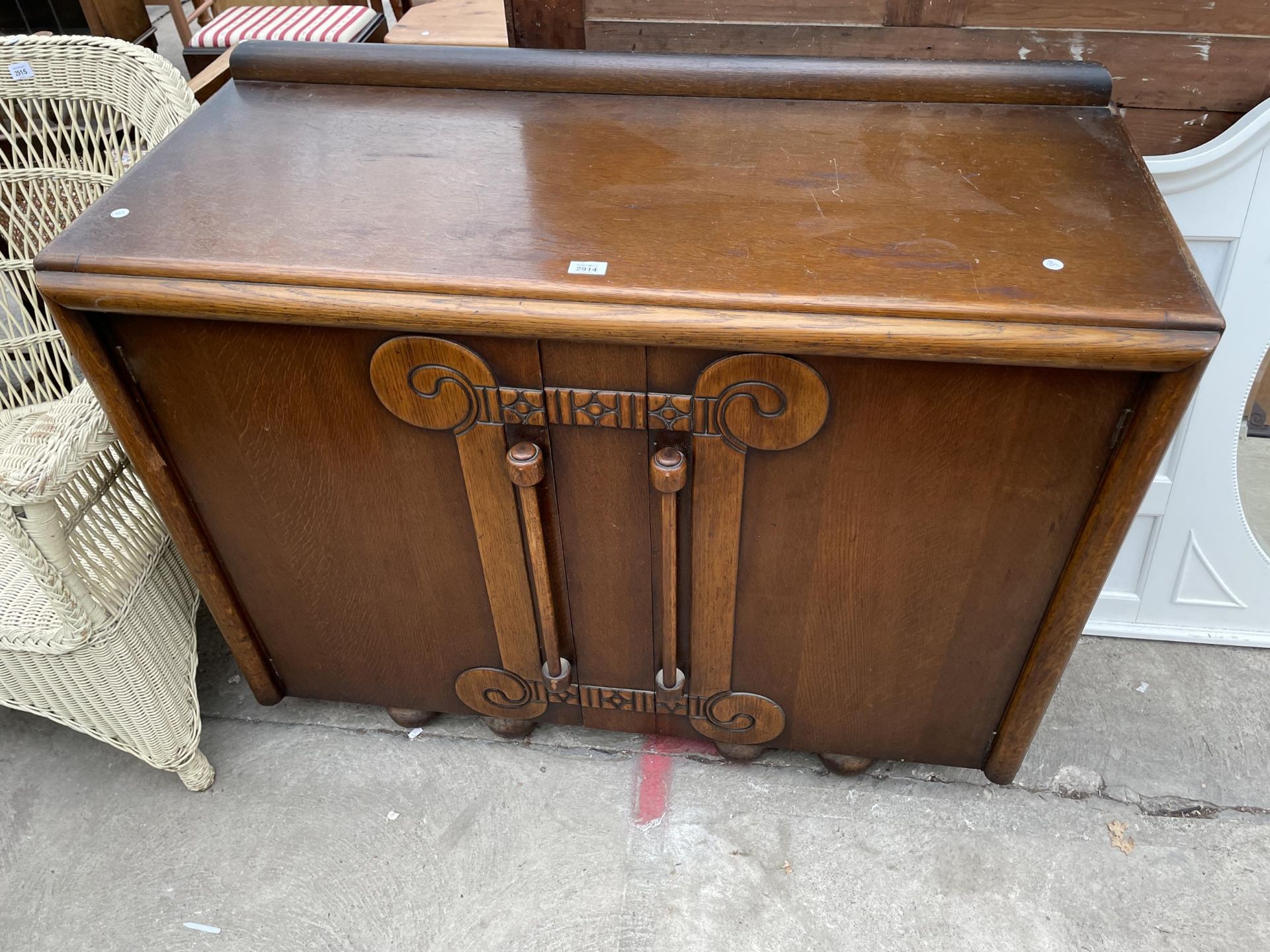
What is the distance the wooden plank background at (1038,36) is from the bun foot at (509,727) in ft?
3.67

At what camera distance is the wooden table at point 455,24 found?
96.6 inches

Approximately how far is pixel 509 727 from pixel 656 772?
10.3 inches

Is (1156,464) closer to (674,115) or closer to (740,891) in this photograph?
(674,115)

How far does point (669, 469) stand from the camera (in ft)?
3.56

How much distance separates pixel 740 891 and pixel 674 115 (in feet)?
3.81

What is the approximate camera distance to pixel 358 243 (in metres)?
1.04

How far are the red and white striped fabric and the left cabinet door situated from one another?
2.10m

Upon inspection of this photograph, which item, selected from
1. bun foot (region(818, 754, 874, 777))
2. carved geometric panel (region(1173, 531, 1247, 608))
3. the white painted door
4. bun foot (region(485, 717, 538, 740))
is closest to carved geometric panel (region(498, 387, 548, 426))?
bun foot (region(485, 717, 538, 740))

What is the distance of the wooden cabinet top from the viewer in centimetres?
96

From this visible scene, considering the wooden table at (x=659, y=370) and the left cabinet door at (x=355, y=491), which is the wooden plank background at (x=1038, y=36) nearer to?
the wooden table at (x=659, y=370)

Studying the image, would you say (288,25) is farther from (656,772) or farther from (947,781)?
(947,781)

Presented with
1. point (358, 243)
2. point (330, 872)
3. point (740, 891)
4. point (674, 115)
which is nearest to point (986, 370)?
point (674, 115)

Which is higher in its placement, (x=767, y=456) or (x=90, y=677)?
(x=767, y=456)

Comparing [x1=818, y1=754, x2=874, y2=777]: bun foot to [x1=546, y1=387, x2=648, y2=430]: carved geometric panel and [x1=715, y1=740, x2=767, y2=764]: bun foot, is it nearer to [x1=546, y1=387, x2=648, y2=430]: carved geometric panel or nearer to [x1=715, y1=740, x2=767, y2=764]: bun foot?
[x1=715, y1=740, x2=767, y2=764]: bun foot
